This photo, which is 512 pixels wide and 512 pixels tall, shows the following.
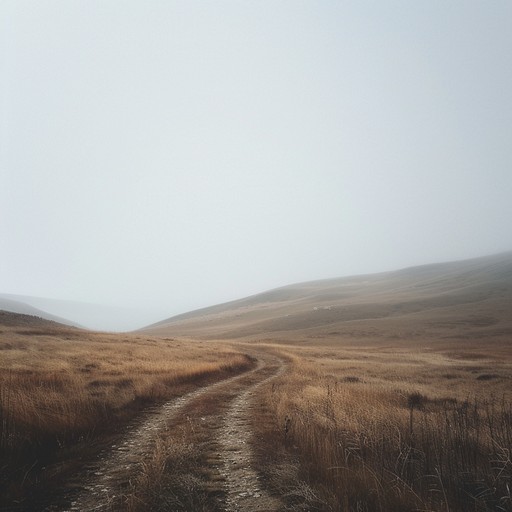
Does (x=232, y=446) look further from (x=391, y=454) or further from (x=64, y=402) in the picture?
(x=64, y=402)

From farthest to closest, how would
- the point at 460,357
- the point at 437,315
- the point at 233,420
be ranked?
the point at 437,315
the point at 460,357
the point at 233,420

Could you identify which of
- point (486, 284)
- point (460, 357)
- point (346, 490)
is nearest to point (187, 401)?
point (346, 490)

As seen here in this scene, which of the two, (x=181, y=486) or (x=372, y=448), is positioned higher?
Answer: (x=181, y=486)

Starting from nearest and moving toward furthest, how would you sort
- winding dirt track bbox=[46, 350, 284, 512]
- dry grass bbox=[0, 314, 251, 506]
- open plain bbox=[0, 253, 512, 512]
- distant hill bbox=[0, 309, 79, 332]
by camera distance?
1. open plain bbox=[0, 253, 512, 512]
2. winding dirt track bbox=[46, 350, 284, 512]
3. dry grass bbox=[0, 314, 251, 506]
4. distant hill bbox=[0, 309, 79, 332]

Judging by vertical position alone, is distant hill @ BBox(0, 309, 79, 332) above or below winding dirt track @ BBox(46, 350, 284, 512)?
above

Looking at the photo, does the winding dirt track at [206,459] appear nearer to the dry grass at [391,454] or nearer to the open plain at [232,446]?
the open plain at [232,446]

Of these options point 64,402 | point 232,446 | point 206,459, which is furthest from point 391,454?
point 64,402

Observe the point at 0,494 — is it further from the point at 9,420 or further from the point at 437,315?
the point at 437,315

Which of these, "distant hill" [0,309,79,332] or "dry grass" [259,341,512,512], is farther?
"distant hill" [0,309,79,332]

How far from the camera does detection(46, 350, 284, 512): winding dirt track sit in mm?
5398

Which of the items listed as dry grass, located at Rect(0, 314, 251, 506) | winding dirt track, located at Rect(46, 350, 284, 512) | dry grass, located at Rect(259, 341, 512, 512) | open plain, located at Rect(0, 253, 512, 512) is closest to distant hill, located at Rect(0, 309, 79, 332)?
dry grass, located at Rect(0, 314, 251, 506)

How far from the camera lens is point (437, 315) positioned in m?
83.5

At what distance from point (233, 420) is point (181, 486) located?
5569mm

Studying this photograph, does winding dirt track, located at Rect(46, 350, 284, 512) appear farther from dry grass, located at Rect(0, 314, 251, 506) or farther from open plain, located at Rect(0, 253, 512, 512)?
dry grass, located at Rect(0, 314, 251, 506)
